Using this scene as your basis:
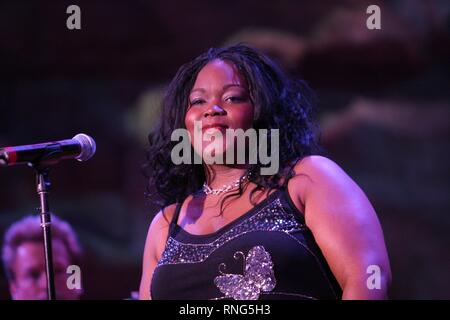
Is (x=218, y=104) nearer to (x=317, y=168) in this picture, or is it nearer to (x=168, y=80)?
(x=317, y=168)

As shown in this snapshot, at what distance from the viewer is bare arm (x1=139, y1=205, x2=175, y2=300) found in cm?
228

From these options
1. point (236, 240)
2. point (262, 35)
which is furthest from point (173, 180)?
point (262, 35)

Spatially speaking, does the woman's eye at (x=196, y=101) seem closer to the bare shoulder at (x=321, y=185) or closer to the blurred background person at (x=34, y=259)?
the bare shoulder at (x=321, y=185)

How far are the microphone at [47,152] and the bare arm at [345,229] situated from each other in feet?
2.20

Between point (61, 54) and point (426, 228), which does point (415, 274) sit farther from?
point (61, 54)

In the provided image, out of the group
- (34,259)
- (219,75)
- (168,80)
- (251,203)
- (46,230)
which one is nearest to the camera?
(46,230)

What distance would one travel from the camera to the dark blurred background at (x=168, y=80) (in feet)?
11.7

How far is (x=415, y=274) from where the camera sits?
360 cm

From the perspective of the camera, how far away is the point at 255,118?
7.19 ft

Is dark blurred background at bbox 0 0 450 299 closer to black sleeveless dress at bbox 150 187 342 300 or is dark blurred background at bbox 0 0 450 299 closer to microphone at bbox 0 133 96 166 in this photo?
black sleeveless dress at bbox 150 187 342 300

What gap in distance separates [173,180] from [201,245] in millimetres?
440

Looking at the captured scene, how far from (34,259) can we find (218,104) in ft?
5.41

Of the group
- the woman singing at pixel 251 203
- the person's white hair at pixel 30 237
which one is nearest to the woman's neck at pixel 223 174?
the woman singing at pixel 251 203

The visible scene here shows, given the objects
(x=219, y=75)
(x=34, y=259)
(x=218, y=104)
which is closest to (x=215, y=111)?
(x=218, y=104)
